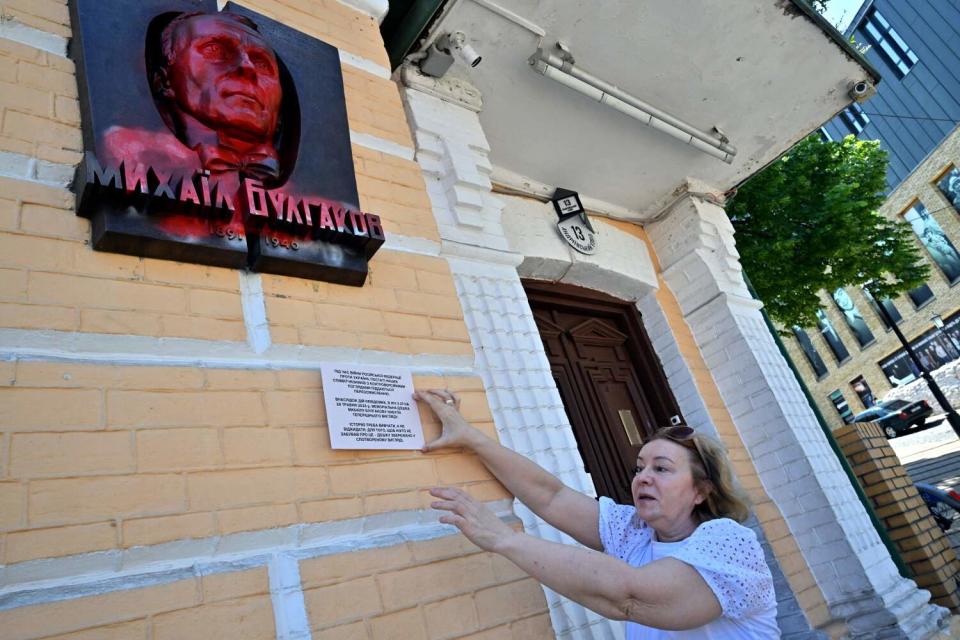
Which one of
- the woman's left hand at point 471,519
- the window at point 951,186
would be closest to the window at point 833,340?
the window at point 951,186

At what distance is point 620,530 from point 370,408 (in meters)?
0.90

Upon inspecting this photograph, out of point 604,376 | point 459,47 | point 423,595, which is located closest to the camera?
point 423,595

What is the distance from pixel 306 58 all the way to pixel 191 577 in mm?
1906

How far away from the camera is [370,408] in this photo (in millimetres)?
1898

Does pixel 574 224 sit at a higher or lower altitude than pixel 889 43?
lower

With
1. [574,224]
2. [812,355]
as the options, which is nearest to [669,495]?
[574,224]

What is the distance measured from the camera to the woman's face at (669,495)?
6.09ft

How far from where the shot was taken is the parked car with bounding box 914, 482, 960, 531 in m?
7.43

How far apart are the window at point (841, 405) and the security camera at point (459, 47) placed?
2656 cm

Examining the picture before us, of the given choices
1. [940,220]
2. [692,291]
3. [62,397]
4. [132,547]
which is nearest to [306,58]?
[62,397]

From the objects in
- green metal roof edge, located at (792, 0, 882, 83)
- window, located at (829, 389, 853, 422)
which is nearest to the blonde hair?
green metal roof edge, located at (792, 0, 882, 83)

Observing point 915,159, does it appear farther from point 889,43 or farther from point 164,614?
point 164,614

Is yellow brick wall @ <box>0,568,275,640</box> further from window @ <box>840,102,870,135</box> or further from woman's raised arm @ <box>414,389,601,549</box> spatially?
window @ <box>840,102,870,135</box>

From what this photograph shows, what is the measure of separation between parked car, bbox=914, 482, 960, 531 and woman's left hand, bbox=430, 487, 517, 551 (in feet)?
25.7
